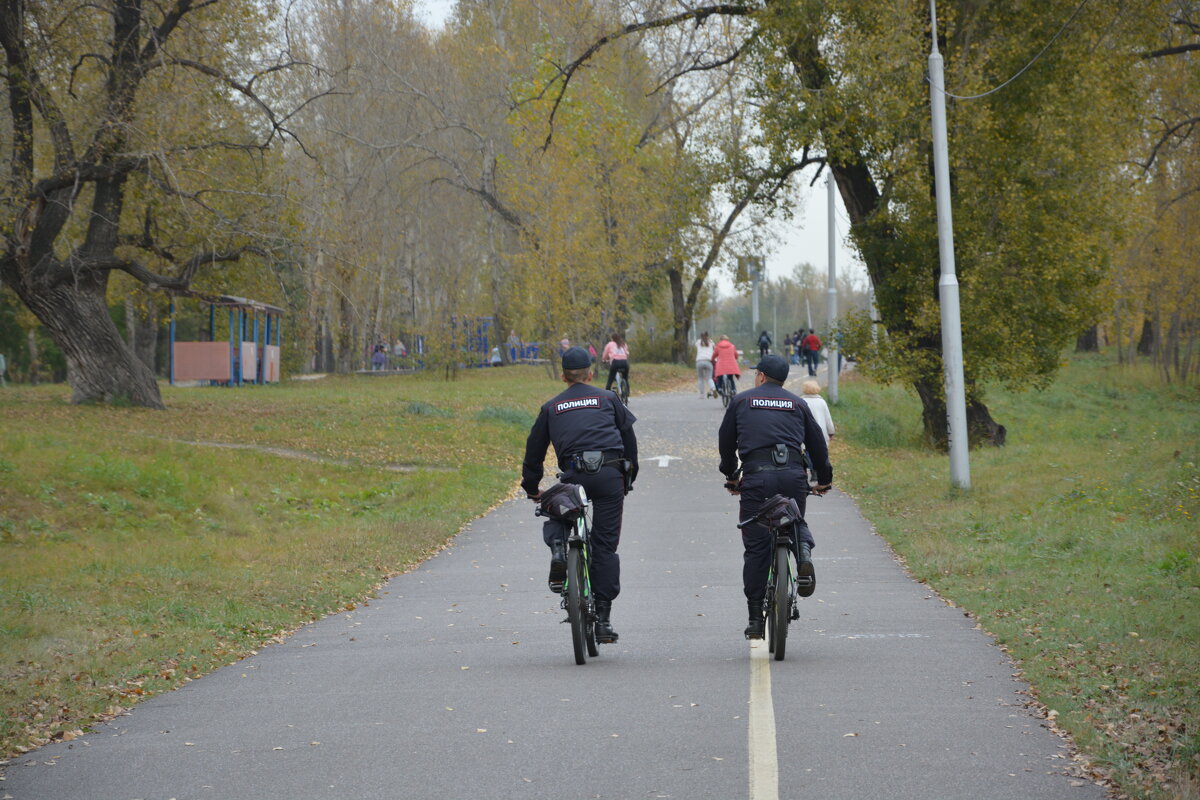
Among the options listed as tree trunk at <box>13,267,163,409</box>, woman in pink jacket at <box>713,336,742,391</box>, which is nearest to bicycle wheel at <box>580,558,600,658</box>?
tree trunk at <box>13,267,163,409</box>

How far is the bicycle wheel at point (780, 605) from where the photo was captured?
8297 mm

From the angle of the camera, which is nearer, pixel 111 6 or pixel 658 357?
pixel 111 6

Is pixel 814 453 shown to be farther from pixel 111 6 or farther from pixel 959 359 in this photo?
pixel 111 6

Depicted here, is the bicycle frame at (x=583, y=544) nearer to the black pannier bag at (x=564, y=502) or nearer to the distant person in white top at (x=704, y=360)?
the black pannier bag at (x=564, y=502)

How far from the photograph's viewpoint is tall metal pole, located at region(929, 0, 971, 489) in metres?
18.4

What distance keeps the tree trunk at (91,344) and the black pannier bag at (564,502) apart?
70.7ft

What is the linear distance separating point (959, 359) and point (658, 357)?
152ft

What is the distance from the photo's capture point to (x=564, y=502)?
332 inches

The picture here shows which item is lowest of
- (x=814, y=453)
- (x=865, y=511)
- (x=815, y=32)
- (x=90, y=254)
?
(x=865, y=511)

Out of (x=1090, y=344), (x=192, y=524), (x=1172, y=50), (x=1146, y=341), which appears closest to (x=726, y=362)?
(x=1172, y=50)

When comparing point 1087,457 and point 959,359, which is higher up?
point 959,359

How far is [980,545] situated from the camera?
14203 millimetres

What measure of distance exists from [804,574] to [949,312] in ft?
35.2

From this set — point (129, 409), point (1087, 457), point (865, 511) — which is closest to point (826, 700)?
point (865, 511)
